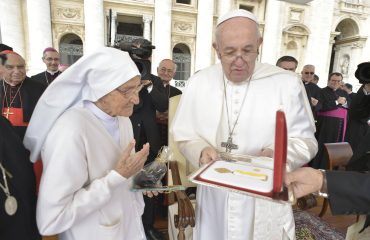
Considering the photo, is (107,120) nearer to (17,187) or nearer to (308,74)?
(17,187)

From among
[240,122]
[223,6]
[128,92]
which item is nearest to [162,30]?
[223,6]

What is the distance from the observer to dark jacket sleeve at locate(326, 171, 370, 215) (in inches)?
37.3

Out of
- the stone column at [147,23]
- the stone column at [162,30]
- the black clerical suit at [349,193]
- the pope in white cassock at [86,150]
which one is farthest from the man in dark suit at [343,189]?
the stone column at [147,23]

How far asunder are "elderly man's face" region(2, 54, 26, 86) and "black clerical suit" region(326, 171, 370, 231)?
376 cm

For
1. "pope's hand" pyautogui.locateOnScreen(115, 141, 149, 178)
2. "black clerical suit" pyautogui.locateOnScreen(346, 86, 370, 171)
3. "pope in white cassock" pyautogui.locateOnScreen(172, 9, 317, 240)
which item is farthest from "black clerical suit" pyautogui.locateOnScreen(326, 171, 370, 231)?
"pope's hand" pyautogui.locateOnScreen(115, 141, 149, 178)

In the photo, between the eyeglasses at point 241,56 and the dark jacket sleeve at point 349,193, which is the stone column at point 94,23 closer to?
the eyeglasses at point 241,56

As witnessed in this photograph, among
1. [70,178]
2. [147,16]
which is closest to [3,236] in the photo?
[70,178]

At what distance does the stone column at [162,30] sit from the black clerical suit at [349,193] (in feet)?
46.5

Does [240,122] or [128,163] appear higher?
[240,122]

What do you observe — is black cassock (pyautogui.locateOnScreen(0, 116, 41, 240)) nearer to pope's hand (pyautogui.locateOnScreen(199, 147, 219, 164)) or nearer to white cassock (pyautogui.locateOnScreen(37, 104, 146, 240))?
white cassock (pyautogui.locateOnScreen(37, 104, 146, 240))

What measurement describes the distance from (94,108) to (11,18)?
1442 centimetres

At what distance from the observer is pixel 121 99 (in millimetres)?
1316

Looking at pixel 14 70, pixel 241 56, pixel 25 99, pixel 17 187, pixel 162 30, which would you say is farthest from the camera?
pixel 162 30

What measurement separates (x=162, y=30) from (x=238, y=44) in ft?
46.5
